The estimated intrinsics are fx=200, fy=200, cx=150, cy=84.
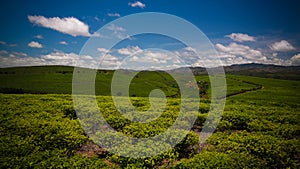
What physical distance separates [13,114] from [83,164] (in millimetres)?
11013

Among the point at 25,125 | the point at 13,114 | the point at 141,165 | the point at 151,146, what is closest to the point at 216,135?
the point at 151,146

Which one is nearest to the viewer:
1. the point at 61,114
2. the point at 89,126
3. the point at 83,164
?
the point at 83,164

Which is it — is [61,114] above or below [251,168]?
above

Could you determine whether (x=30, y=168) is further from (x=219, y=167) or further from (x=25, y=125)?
(x=219, y=167)

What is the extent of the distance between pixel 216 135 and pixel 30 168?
1299 centimetres

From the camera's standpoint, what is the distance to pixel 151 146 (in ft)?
42.8

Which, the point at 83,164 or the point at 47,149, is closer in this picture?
the point at 83,164

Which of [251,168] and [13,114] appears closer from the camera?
[251,168]

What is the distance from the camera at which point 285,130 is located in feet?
55.8

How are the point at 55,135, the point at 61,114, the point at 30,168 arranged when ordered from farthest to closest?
the point at 61,114, the point at 55,135, the point at 30,168

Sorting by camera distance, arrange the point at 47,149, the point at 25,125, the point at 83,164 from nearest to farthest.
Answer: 1. the point at 83,164
2. the point at 47,149
3. the point at 25,125

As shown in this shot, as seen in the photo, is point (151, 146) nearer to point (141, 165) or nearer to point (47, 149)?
point (141, 165)

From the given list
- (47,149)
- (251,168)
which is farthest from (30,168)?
(251,168)

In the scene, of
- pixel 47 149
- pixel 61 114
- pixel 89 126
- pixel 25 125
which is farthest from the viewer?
pixel 61 114
